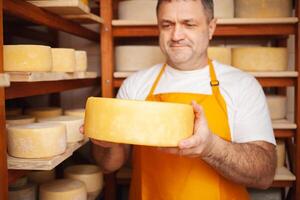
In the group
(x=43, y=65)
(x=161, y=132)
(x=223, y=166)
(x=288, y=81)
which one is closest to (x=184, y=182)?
(x=223, y=166)

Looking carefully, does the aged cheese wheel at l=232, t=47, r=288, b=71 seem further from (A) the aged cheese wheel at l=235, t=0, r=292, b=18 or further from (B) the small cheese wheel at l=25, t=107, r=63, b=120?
(B) the small cheese wheel at l=25, t=107, r=63, b=120

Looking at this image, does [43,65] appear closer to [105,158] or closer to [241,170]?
[105,158]

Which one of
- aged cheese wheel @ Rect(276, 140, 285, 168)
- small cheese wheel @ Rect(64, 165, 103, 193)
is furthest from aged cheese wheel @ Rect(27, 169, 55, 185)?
aged cheese wheel @ Rect(276, 140, 285, 168)

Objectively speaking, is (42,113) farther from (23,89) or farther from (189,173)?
(189,173)

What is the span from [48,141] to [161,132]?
1.74 feet

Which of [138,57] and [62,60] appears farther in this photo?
[138,57]

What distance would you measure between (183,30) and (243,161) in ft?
2.03

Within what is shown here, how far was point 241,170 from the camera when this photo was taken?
1.43 m

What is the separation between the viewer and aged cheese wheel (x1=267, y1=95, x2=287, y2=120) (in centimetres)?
233

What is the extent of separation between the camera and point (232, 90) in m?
1.66

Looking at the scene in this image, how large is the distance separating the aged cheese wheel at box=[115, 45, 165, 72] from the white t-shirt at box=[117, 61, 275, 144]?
1.43ft

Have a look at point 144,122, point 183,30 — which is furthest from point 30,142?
point 183,30

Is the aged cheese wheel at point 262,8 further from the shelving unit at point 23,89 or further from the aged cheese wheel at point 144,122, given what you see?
the aged cheese wheel at point 144,122

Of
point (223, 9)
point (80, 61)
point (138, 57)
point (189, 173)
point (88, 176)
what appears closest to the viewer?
point (189, 173)
